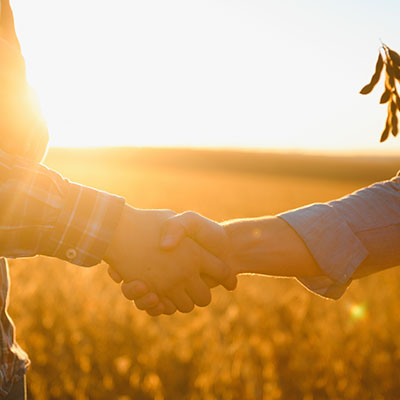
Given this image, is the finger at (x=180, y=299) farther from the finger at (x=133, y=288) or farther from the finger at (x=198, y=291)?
the finger at (x=133, y=288)

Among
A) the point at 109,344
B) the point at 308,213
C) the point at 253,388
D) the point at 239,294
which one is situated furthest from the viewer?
the point at 239,294

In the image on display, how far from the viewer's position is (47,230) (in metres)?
1.49

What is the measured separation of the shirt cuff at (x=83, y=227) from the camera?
5.01 ft

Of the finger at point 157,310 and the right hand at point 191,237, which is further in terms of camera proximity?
the finger at point 157,310

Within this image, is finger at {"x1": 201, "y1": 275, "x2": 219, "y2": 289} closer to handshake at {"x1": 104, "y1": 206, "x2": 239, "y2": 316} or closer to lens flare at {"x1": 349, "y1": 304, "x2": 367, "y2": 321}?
handshake at {"x1": 104, "y1": 206, "x2": 239, "y2": 316}

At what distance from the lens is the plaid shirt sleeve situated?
4.64 feet

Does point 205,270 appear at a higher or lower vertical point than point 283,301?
higher

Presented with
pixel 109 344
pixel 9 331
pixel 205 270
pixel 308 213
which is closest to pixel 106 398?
pixel 109 344

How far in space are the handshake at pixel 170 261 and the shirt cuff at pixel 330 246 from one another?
1.20ft

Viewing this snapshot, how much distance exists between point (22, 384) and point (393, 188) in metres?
1.65

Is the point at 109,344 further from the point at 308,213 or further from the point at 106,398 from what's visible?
the point at 308,213

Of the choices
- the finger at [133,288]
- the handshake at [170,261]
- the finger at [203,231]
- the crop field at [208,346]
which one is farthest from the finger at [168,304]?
the crop field at [208,346]

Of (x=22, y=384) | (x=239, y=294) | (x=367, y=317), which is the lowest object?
(x=239, y=294)

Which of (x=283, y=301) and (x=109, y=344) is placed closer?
(x=109, y=344)
